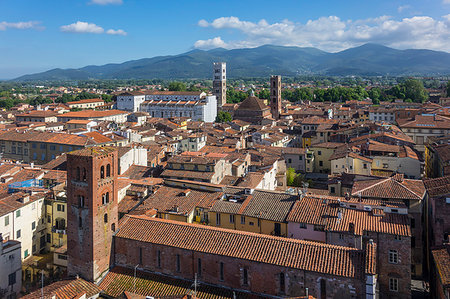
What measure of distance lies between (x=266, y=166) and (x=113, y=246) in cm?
2079

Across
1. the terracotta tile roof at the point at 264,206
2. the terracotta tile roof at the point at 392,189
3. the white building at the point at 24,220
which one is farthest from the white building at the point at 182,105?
the terracotta tile roof at the point at 264,206

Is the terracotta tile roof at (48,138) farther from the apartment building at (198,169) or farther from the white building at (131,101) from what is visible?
the white building at (131,101)

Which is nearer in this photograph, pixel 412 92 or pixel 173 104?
pixel 173 104

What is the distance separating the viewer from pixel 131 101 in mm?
127062

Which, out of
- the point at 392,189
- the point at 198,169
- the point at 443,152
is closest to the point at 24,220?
the point at 198,169

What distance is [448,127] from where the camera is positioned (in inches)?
2279

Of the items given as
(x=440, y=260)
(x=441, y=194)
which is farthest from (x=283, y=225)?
(x=441, y=194)

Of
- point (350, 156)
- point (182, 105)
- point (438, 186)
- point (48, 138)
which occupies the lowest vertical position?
point (438, 186)

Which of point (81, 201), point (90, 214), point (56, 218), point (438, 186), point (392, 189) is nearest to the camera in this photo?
point (90, 214)

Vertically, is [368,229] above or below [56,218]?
above

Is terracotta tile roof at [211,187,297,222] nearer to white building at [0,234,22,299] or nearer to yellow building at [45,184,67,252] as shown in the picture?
yellow building at [45,184,67,252]

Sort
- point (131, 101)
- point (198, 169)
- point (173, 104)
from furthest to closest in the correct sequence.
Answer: point (131, 101) < point (173, 104) < point (198, 169)

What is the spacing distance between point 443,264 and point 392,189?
9.04 m

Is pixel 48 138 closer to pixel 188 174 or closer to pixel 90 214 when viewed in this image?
pixel 188 174
